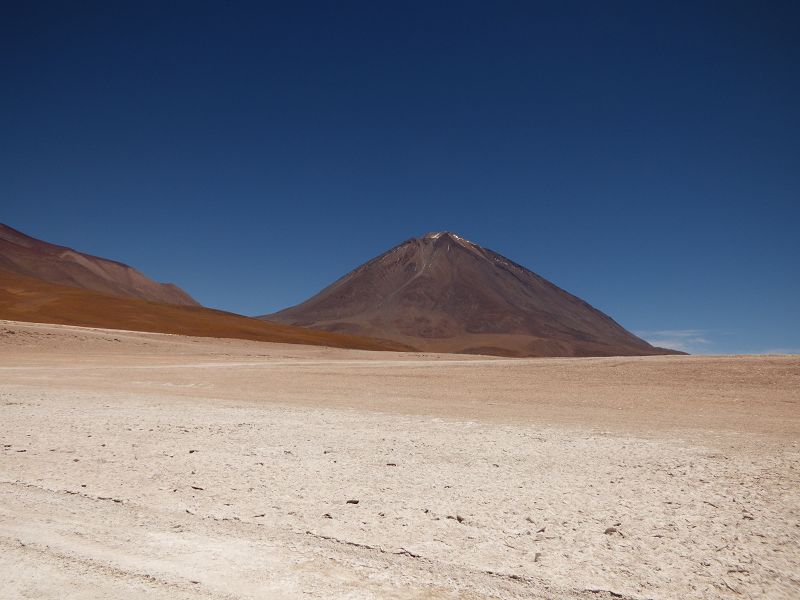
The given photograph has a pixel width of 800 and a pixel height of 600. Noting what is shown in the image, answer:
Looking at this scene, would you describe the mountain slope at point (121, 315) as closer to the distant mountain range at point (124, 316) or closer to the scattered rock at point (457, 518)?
the distant mountain range at point (124, 316)

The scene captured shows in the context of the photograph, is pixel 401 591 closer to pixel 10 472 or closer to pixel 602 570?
pixel 602 570

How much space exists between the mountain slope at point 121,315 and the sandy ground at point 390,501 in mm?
54717

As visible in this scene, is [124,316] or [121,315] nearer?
[124,316]

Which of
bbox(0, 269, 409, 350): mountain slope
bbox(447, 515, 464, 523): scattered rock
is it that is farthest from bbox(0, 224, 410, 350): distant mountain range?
bbox(447, 515, 464, 523): scattered rock

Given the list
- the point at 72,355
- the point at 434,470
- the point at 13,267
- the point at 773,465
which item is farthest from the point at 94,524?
the point at 13,267

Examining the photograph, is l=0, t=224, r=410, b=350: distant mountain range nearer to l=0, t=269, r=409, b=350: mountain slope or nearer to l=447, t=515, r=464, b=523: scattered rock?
l=0, t=269, r=409, b=350: mountain slope

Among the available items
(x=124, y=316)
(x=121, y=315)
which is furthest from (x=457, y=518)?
(x=121, y=315)

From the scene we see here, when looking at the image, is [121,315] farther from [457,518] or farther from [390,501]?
[457,518]

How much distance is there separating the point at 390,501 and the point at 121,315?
7142 cm

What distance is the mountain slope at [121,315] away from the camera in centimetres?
6531

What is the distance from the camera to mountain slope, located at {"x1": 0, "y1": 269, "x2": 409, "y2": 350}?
6531cm

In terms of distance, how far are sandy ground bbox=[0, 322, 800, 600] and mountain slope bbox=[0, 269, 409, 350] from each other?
54717 millimetres

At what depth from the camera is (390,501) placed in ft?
22.7

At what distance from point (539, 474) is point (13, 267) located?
19321cm
